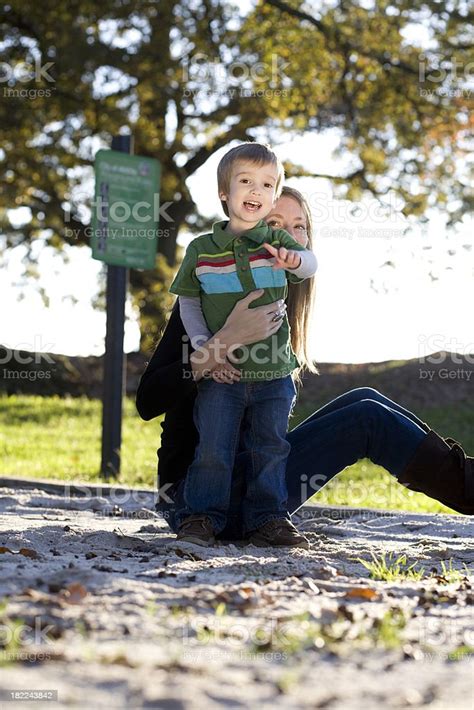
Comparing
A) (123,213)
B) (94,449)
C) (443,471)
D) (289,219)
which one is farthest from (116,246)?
(443,471)

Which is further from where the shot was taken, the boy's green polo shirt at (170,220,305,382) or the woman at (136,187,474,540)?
the woman at (136,187,474,540)

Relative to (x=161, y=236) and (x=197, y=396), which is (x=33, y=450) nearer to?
(x=197, y=396)

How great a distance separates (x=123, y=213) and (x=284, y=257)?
4.53m

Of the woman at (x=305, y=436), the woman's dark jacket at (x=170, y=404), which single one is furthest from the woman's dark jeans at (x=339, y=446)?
the woman's dark jacket at (x=170, y=404)

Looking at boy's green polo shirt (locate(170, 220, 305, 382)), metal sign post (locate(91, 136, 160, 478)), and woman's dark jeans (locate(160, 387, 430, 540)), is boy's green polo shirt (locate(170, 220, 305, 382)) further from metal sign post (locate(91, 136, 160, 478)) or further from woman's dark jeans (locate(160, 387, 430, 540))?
metal sign post (locate(91, 136, 160, 478))

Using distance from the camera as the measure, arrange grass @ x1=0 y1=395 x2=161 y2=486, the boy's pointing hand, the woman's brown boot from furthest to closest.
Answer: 1. grass @ x1=0 y1=395 x2=161 y2=486
2. the woman's brown boot
3. the boy's pointing hand

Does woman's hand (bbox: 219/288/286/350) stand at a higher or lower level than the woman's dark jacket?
higher

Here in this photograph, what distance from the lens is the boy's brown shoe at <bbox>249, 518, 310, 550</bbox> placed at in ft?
12.7

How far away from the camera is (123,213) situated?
801cm

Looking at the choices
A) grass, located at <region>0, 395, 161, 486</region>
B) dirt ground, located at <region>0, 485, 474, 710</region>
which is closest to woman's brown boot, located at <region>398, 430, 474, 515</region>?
dirt ground, located at <region>0, 485, 474, 710</region>

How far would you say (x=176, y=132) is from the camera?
15.7m

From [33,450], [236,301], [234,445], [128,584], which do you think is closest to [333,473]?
[234,445]

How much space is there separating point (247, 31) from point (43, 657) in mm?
13175

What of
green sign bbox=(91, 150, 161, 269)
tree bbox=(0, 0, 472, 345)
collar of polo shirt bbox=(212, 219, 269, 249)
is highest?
tree bbox=(0, 0, 472, 345)
